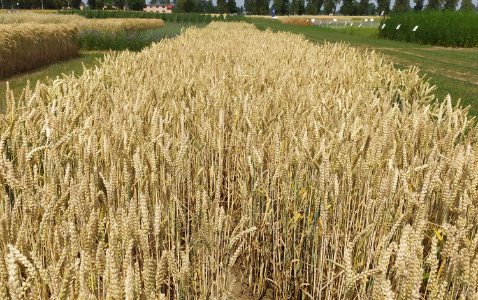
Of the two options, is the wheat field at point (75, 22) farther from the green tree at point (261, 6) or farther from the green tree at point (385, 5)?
the green tree at point (385, 5)

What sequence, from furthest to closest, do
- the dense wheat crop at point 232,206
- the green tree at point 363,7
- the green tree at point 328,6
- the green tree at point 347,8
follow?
the green tree at point 328,6
the green tree at point 347,8
the green tree at point 363,7
the dense wheat crop at point 232,206

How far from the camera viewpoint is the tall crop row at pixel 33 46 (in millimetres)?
8896

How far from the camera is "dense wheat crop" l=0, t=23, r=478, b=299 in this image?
1068 millimetres

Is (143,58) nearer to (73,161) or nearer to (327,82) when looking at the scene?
(327,82)

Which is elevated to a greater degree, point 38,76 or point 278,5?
point 278,5

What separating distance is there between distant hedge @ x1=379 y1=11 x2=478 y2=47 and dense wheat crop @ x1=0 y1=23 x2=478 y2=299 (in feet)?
61.1

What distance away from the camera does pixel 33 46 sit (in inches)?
403

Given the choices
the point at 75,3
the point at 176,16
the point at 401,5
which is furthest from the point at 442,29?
the point at 75,3

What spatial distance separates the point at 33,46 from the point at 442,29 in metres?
17.8

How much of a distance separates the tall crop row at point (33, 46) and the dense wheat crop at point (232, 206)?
7.30 metres

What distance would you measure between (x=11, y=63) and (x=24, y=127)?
8.38 meters

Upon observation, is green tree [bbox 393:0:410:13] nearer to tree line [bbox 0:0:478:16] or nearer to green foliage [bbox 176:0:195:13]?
tree line [bbox 0:0:478:16]

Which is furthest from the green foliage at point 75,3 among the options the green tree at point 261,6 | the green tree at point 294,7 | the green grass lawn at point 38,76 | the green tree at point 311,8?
the green grass lawn at point 38,76

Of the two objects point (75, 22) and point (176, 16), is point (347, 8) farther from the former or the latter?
point (75, 22)
